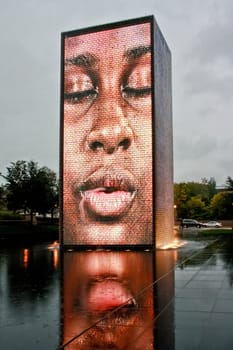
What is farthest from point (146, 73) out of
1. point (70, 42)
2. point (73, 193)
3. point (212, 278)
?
point (212, 278)

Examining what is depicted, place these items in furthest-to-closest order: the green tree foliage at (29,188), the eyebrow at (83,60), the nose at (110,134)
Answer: the green tree foliage at (29,188)
the eyebrow at (83,60)
the nose at (110,134)

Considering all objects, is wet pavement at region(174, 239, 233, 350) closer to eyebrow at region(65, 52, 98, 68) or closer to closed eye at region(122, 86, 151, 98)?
closed eye at region(122, 86, 151, 98)

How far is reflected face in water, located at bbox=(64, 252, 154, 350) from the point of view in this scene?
209 inches

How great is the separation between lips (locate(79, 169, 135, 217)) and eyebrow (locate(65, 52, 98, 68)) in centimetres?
513

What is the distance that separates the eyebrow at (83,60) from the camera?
73.7 feet

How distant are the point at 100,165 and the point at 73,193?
1.85 metres

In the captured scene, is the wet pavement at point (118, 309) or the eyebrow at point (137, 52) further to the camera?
the eyebrow at point (137, 52)

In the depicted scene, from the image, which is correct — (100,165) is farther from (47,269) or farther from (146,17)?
(47,269)

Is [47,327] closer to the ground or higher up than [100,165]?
closer to the ground

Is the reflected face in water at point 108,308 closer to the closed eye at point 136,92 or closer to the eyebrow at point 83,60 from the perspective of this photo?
the closed eye at point 136,92

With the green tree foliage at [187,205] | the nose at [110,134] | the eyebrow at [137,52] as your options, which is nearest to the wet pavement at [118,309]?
the nose at [110,134]

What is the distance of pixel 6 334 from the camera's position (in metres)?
5.64

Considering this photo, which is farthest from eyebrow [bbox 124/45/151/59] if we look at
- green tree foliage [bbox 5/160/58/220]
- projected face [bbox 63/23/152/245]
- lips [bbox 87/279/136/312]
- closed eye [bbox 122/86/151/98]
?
green tree foliage [bbox 5/160/58/220]

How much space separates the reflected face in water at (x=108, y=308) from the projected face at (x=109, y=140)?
27.6 feet
